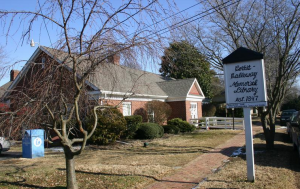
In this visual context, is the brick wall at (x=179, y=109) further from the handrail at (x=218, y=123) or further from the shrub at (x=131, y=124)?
the shrub at (x=131, y=124)

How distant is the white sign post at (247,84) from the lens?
6812 millimetres

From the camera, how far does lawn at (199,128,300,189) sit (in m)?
6.52

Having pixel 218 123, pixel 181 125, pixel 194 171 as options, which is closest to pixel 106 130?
pixel 194 171

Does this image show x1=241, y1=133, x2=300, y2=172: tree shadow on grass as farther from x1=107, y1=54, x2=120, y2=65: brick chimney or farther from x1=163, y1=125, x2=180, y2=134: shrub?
x1=163, y1=125, x2=180, y2=134: shrub

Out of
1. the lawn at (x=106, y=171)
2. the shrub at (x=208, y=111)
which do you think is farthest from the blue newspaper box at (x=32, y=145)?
the shrub at (x=208, y=111)

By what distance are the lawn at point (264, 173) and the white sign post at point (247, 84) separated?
0.41m

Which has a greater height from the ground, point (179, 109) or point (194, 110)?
point (179, 109)

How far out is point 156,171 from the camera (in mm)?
8086

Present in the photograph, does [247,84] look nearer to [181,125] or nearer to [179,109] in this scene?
[181,125]

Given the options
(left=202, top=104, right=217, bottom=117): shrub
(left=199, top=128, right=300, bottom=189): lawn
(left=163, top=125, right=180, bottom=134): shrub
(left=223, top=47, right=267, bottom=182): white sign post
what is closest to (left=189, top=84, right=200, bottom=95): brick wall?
(left=163, top=125, right=180, bottom=134): shrub

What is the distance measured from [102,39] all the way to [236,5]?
27.5ft

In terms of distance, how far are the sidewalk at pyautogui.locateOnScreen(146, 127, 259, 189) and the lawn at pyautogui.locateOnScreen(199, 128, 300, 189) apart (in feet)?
1.08

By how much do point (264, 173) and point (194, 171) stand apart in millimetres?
1968

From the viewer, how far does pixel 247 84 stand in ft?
23.2
